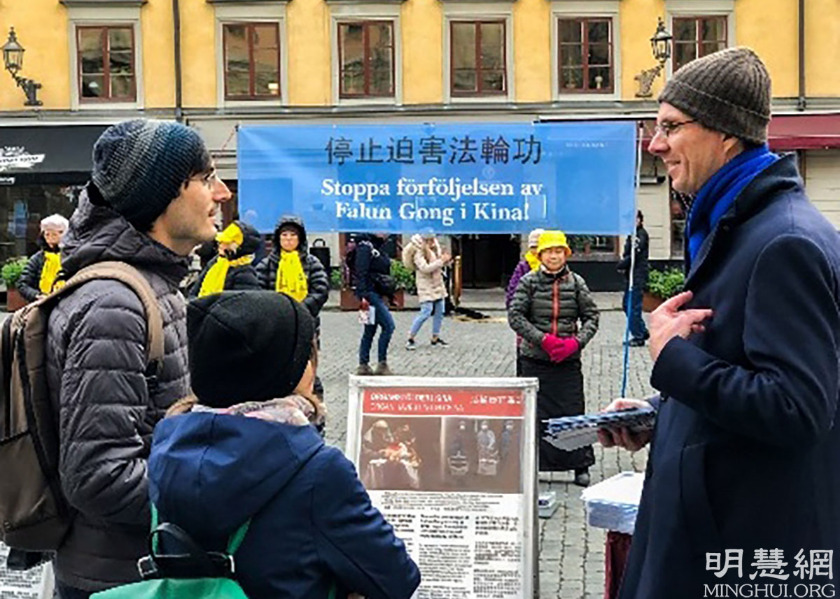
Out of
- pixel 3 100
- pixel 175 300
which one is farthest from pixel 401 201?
pixel 3 100

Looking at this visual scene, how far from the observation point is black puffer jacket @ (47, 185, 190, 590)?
106 inches

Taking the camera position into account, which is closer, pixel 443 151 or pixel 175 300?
pixel 175 300

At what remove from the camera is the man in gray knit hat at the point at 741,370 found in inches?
94.0

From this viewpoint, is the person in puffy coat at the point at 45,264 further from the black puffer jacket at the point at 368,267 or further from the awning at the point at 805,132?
the awning at the point at 805,132

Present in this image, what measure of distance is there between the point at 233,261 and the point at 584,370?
5901mm

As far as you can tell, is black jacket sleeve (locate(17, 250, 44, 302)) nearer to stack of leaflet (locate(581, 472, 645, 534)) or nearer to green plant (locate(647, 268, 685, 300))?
stack of leaflet (locate(581, 472, 645, 534))

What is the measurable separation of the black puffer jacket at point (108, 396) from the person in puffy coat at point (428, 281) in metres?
13.3

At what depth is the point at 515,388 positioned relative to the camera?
17.7 ft

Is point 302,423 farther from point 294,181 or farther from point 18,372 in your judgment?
point 294,181

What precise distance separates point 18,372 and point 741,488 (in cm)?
172

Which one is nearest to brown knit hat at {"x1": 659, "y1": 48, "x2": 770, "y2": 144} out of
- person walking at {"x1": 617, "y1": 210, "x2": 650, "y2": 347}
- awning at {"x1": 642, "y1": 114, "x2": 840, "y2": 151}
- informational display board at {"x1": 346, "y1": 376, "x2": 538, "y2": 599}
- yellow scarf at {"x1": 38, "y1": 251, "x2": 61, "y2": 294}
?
informational display board at {"x1": 346, "y1": 376, "x2": 538, "y2": 599}

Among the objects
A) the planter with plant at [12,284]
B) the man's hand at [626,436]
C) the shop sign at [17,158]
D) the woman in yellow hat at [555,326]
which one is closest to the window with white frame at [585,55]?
the shop sign at [17,158]

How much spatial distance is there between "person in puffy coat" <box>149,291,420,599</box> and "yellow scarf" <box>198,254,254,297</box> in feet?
22.1

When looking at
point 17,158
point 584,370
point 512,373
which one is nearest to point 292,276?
point 512,373
